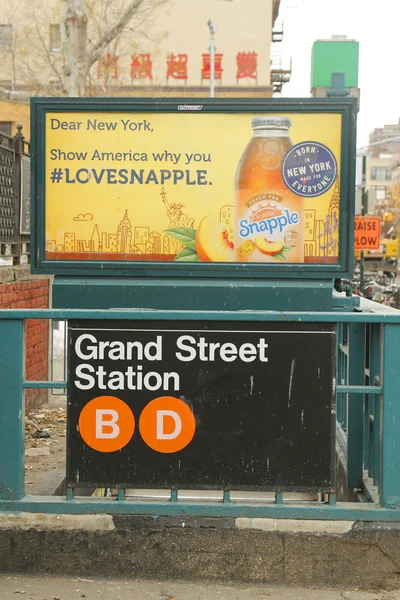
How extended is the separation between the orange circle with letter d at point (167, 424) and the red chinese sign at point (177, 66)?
1879 inches

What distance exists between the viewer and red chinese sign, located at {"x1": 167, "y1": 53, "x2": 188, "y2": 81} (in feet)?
166

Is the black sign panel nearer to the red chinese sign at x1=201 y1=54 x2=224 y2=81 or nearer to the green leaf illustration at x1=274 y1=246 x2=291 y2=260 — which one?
the green leaf illustration at x1=274 y1=246 x2=291 y2=260

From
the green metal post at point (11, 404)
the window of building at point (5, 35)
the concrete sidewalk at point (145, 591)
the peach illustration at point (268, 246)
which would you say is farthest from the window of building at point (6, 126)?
the concrete sidewalk at point (145, 591)

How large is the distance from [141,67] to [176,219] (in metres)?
43.2

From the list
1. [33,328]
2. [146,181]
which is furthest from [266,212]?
[33,328]

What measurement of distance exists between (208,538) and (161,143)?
9.50ft

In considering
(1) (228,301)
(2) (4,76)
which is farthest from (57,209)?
(2) (4,76)

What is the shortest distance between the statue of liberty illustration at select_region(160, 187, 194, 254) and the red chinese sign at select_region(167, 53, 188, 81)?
150 feet

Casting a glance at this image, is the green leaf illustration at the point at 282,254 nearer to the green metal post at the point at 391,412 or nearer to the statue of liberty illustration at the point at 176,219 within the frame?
the statue of liberty illustration at the point at 176,219

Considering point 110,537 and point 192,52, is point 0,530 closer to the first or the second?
point 110,537

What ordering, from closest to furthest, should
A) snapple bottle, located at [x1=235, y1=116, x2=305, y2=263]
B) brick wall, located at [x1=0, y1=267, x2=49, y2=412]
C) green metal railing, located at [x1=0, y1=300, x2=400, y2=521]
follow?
green metal railing, located at [x1=0, y1=300, x2=400, y2=521], snapple bottle, located at [x1=235, y1=116, x2=305, y2=263], brick wall, located at [x1=0, y1=267, x2=49, y2=412]

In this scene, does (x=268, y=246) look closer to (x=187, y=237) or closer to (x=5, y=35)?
(x=187, y=237)

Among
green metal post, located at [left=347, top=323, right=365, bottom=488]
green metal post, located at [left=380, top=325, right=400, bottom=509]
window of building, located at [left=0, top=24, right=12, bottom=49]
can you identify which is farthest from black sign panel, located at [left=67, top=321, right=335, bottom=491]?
window of building, located at [left=0, top=24, right=12, bottom=49]

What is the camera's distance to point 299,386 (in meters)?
4.69
